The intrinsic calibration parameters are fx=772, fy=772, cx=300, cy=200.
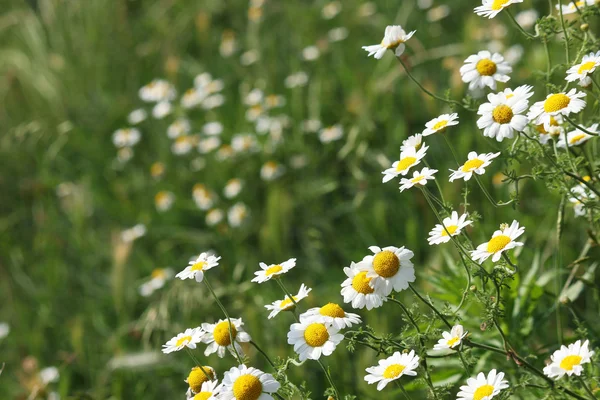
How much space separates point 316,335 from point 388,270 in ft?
0.56

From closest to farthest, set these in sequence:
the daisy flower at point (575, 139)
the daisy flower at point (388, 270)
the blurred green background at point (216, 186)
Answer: the daisy flower at point (388, 270) → the daisy flower at point (575, 139) → the blurred green background at point (216, 186)

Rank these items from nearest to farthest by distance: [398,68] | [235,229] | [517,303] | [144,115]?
1. [517,303]
2. [235,229]
3. [398,68]
4. [144,115]

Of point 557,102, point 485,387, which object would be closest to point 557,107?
point 557,102

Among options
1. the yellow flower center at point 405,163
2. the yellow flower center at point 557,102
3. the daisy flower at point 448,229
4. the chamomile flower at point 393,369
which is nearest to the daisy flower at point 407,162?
the yellow flower center at point 405,163

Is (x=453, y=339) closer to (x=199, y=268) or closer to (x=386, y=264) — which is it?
(x=386, y=264)

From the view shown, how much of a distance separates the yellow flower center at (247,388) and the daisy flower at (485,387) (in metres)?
0.34

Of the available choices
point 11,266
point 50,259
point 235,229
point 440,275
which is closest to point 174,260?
point 235,229

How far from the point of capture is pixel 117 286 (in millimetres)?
3035

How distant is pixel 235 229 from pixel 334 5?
1.85m

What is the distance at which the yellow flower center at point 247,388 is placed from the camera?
128 cm

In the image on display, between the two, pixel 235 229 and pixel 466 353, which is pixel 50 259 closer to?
pixel 235 229

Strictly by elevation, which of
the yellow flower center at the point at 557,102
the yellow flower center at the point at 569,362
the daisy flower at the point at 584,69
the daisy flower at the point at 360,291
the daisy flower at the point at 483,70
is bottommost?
the yellow flower center at the point at 569,362

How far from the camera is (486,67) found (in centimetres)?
172

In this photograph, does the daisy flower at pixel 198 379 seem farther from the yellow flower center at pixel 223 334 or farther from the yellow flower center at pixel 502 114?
the yellow flower center at pixel 502 114
